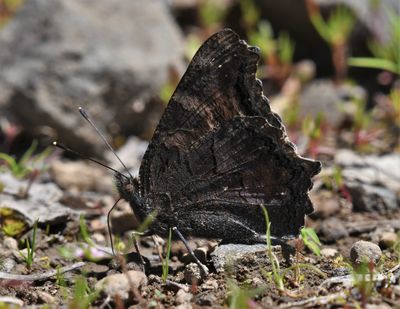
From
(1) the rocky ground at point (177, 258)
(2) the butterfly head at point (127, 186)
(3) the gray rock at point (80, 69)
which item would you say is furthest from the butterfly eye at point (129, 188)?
(3) the gray rock at point (80, 69)

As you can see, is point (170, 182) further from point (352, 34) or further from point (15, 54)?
point (352, 34)

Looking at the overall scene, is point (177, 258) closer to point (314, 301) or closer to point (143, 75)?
point (314, 301)

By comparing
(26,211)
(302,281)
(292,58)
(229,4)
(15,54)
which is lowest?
(302,281)

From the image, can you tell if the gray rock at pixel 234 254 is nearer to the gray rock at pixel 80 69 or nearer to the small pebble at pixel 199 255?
the small pebble at pixel 199 255

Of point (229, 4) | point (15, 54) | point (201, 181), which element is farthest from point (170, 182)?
point (229, 4)

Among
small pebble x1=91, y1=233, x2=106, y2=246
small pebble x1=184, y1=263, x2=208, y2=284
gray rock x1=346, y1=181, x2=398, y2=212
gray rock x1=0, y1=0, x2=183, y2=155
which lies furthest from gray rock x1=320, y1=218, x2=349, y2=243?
gray rock x1=0, y1=0, x2=183, y2=155

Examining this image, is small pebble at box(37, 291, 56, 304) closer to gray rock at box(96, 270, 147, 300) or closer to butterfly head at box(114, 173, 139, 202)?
gray rock at box(96, 270, 147, 300)
